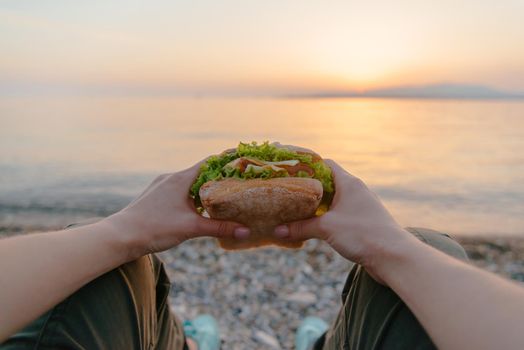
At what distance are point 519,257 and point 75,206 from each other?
37.8ft

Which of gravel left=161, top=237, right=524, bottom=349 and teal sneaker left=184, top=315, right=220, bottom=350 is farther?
gravel left=161, top=237, right=524, bottom=349

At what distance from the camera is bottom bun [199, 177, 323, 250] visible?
3.19m

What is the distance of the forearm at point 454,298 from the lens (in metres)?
1.67

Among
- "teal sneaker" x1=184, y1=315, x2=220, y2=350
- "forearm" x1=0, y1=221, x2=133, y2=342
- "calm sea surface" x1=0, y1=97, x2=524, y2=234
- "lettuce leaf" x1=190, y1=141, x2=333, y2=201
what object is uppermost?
"lettuce leaf" x1=190, y1=141, x2=333, y2=201

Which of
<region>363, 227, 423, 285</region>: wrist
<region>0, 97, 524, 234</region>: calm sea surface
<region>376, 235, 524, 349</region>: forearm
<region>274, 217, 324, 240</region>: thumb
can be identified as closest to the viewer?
<region>376, 235, 524, 349</region>: forearm

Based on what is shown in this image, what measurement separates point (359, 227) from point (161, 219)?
1190 mm

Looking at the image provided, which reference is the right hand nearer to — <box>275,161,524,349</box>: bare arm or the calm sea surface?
<box>275,161,524,349</box>: bare arm

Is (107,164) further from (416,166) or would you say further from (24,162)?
(416,166)

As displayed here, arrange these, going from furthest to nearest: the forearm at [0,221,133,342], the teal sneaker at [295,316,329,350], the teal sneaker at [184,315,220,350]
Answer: the teal sneaker at [184,315,220,350], the teal sneaker at [295,316,329,350], the forearm at [0,221,133,342]

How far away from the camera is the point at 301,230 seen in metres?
3.26

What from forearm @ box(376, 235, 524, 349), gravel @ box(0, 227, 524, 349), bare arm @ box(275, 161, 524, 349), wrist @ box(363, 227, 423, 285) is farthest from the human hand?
gravel @ box(0, 227, 524, 349)

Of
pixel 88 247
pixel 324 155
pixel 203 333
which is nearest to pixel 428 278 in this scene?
pixel 88 247

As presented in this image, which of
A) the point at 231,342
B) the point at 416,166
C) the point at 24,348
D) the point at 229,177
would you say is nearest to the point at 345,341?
the point at 229,177

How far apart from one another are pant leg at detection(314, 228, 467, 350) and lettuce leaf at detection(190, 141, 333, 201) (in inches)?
28.0
